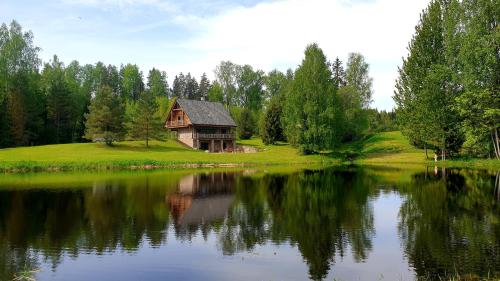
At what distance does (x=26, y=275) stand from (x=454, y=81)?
57.9 m

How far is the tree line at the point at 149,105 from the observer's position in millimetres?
68812

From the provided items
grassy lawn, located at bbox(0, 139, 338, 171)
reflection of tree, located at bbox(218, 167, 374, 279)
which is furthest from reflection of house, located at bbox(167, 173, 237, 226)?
grassy lawn, located at bbox(0, 139, 338, 171)

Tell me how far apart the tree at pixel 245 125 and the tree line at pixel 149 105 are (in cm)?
24

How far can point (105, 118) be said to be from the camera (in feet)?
236

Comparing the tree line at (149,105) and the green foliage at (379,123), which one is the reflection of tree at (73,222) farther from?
the green foliage at (379,123)

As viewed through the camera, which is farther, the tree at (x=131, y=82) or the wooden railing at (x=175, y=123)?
the tree at (x=131, y=82)

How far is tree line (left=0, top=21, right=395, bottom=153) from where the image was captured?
68812 mm

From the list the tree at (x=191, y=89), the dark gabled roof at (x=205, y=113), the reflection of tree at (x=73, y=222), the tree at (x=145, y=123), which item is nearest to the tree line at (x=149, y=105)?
the tree at (x=145, y=123)

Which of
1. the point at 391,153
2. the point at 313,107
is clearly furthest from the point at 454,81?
the point at 313,107

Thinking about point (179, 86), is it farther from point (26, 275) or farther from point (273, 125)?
point (26, 275)

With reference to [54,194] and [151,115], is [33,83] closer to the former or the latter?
[151,115]

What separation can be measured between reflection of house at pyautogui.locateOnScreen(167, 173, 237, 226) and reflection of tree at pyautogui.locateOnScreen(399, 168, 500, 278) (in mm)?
10462

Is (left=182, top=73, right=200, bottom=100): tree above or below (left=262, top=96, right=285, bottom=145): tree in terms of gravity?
above

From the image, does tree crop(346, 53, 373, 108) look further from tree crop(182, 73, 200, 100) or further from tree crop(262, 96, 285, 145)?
tree crop(182, 73, 200, 100)
